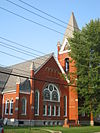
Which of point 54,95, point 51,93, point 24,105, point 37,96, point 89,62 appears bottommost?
point 24,105

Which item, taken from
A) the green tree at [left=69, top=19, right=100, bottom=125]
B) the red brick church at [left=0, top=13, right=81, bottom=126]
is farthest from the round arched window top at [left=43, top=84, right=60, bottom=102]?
the green tree at [left=69, top=19, right=100, bottom=125]

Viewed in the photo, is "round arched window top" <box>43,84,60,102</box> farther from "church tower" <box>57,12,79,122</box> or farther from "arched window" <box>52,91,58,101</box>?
"church tower" <box>57,12,79,122</box>

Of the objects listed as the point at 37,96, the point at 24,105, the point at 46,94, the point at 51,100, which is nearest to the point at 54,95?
the point at 51,100

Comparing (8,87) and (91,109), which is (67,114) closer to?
(91,109)

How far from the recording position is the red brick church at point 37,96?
38.9m

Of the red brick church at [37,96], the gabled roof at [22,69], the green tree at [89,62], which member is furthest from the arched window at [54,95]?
the gabled roof at [22,69]

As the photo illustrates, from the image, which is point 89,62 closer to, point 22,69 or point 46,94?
point 46,94

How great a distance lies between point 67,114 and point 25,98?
11402mm

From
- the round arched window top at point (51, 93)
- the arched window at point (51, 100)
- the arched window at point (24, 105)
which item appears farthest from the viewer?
the round arched window top at point (51, 93)

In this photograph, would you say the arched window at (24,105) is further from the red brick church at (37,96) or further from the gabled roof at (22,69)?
the gabled roof at (22,69)

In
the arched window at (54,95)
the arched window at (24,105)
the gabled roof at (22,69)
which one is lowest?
the arched window at (24,105)

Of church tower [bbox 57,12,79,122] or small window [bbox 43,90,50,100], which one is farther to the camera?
church tower [bbox 57,12,79,122]

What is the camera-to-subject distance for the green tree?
38.9 meters

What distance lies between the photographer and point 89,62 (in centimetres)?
4034
